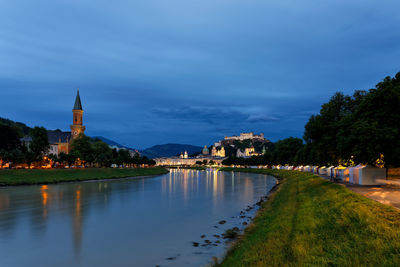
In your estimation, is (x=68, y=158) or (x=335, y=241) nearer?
(x=335, y=241)

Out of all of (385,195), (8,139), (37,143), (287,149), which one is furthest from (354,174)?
(287,149)

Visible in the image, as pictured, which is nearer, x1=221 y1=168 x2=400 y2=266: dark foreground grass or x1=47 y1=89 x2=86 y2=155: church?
x1=221 y1=168 x2=400 y2=266: dark foreground grass

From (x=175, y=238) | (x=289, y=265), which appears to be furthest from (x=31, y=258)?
(x=289, y=265)

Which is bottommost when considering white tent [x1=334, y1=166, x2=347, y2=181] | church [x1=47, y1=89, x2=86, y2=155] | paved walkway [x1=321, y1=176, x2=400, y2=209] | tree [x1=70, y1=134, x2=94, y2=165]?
paved walkway [x1=321, y1=176, x2=400, y2=209]

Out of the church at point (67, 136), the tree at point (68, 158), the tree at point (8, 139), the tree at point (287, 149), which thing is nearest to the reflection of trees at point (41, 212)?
the tree at point (8, 139)

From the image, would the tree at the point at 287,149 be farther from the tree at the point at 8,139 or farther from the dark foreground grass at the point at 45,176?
the tree at the point at 8,139

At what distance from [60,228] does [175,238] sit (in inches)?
360

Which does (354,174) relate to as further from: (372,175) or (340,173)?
(340,173)

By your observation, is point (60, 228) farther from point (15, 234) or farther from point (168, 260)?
point (168, 260)

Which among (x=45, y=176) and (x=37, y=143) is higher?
Answer: (x=37, y=143)

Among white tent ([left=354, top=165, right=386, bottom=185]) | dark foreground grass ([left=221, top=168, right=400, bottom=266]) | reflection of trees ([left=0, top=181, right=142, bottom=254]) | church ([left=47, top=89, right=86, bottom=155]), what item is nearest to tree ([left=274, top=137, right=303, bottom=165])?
church ([left=47, top=89, right=86, bottom=155])

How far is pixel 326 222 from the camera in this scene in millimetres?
15750

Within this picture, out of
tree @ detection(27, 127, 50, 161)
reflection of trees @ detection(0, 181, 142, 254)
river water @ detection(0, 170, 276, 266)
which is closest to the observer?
river water @ detection(0, 170, 276, 266)

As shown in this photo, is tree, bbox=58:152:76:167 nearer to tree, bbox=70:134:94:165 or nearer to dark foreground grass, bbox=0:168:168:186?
tree, bbox=70:134:94:165
